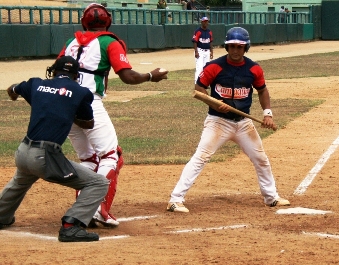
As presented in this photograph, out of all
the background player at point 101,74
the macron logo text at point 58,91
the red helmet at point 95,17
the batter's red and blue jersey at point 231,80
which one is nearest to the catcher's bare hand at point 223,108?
the batter's red and blue jersey at point 231,80

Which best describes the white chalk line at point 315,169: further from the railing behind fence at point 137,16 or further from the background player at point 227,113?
the railing behind fence at point 137,16

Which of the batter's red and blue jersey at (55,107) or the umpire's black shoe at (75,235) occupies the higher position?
the batter's red and blue jersey at (55,107)

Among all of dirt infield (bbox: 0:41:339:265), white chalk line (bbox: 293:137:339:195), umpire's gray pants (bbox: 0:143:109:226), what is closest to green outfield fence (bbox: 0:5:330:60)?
white chalk line (bbox: 293:137:339:195)

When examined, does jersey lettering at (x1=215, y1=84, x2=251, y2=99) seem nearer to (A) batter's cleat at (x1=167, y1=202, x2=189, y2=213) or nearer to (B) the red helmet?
(A) batter's cleat at (x1=167, y1=202, x2=189, y2=213)

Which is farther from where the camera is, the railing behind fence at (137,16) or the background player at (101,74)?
the railing behind fence at (137,16)

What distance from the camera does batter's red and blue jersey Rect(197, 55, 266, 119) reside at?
26.1 feet

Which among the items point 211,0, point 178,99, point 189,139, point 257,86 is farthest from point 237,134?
point 211,0

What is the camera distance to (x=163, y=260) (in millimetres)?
5961

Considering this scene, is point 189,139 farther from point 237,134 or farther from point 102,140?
point 102,140

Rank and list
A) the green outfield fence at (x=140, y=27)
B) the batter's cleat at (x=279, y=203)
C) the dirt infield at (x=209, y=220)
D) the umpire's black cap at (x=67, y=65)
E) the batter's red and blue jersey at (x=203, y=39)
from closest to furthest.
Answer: the dirt infield at (x=209, y=220), the umpire's black cap at (x=67, y=65), the batter's cleat at (x=279, y=203), the batter's red and blue jersey at (x=203, y=39), the green outfield fence at (x=140, y=27)

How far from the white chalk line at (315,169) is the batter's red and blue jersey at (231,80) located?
153 cm

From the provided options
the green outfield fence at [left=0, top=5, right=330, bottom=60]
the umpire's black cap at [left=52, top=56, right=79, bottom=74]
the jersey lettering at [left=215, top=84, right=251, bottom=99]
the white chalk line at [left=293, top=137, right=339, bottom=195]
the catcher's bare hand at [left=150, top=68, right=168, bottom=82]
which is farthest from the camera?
the green outfield fence at [left=0, top=5, right=330, bottom=60]

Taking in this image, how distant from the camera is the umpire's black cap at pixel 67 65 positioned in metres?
6.71

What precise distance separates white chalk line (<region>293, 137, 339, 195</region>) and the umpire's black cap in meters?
3.34
